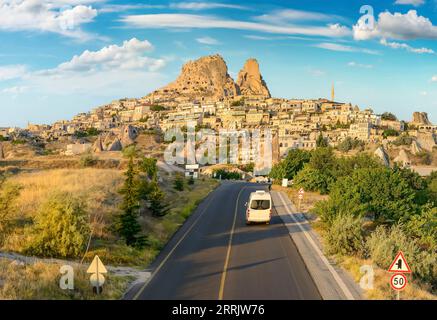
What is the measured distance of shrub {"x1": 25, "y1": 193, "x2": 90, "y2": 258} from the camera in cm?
2006

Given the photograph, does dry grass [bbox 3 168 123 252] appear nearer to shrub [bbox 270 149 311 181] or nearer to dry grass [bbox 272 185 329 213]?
dry grass [bbox 272 185 329 213]

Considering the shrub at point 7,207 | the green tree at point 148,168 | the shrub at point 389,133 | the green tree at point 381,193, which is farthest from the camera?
the shrub at point 389,133

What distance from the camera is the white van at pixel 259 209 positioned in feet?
96.7

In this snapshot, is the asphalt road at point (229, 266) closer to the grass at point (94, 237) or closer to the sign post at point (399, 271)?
the grass at point (94, 237)

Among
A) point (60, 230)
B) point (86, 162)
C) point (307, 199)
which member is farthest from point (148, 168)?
point (60, 230)

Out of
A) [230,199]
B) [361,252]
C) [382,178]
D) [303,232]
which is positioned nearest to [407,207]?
[382,178]

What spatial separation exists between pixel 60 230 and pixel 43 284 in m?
6.05

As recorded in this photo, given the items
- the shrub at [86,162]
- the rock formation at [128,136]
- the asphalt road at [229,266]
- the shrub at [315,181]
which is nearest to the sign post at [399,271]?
the asphalt road at [229,266]

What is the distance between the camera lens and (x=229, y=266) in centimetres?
1922

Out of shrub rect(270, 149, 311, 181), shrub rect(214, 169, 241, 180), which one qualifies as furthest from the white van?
shrub rect(214, 169, 241, 180)

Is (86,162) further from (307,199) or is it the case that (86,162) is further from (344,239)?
(344,239)

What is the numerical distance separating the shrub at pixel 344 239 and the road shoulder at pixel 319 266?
2.20ft

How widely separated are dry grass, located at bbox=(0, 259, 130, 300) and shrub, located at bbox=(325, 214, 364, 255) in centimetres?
1019

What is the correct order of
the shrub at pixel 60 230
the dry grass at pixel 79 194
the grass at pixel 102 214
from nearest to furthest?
the shrub at pixel 60 230, the grass at pixel 102 214, the dry grass at pixel 79 194
